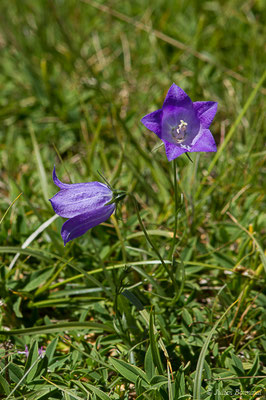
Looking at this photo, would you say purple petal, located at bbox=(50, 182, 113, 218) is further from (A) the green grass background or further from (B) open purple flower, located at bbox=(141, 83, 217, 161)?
(B) open purple flower, located at bbox=(141, 83, 217, 161)

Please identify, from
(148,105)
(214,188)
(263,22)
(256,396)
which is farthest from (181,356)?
(263,22)

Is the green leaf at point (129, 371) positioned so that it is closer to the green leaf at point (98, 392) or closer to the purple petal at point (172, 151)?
the green leaf at point (98, 392)

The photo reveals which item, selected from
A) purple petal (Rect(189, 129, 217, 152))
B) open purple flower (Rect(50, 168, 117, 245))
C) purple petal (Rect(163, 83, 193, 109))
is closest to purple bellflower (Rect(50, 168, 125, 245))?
open purple flower (Rect(50, 168, 117, 245))

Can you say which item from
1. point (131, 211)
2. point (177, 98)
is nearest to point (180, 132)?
point (177, 98)

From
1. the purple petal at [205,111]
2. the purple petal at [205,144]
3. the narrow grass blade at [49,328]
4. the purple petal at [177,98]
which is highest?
the purple petal at [177,98]

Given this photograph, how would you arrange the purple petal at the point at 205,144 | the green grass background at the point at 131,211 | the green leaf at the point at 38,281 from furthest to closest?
the green leaf at the point at 38,281 → the green grass background at the point at 131,211 → the purple petal at the point at 205,144

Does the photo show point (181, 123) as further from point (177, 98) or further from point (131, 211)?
point (131, 211)

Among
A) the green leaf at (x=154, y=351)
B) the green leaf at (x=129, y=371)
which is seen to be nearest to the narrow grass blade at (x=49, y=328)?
the green leaf at (x=129, y=371)
